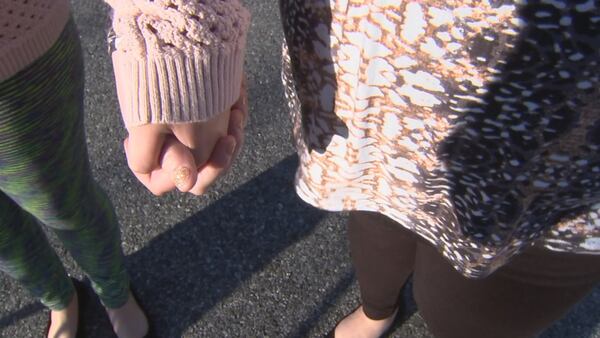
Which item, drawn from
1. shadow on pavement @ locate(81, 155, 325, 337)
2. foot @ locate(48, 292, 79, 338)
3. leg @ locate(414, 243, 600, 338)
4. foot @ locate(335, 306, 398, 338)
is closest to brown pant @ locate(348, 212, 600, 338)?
leg @ locate(414, 243, 600, 338)

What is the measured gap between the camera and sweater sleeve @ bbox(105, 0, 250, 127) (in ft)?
1.86

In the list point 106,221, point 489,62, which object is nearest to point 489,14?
point 489,62

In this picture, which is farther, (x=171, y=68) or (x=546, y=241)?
(x=546, y=241)

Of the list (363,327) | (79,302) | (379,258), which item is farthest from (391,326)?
(79,302)

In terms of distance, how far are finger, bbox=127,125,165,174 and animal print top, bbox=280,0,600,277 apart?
0.19m

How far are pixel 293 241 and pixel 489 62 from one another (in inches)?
45.6

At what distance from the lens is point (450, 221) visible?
728 millimetres

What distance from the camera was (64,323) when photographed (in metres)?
1.41

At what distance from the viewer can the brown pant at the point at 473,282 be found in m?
0.80

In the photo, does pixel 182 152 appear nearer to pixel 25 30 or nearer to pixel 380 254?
pixel 25 30

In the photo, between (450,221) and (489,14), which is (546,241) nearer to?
(450,221)

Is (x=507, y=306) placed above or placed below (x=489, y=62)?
below

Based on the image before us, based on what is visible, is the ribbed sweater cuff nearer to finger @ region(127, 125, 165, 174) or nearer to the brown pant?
finger @ region(127, 125, 165, 174)

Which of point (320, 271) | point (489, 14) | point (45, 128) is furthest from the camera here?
point (320, 271)
